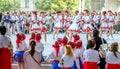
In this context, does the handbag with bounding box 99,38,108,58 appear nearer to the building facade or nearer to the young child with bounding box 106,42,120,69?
the young child with bounding box 106,42,120,69

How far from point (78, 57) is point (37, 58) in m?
1.19

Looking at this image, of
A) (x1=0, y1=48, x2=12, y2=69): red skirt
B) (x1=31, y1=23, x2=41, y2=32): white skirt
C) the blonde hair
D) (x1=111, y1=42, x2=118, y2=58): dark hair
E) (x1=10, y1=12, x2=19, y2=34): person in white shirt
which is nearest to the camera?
the blonde hair

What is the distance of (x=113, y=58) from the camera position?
813 cm

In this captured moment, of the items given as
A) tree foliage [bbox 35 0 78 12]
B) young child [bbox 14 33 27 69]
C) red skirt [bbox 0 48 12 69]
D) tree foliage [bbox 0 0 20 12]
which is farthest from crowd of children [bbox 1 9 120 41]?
tree foliage [bbox 35 0 78 12]

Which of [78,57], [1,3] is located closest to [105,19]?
[78,57]

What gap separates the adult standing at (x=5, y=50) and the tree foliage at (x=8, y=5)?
23204 millimetres

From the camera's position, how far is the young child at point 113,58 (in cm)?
806

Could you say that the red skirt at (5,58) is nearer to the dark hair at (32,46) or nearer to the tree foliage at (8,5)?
the dark hair at (32,46)

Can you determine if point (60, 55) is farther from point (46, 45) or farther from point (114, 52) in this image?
point (46, 45)

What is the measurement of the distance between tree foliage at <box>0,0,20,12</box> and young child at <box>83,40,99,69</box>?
79.3 feet

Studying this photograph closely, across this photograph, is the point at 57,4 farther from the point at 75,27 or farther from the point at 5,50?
the point at 5,50

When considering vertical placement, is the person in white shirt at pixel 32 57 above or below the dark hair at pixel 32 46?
below

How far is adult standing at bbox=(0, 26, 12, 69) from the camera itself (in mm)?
8564

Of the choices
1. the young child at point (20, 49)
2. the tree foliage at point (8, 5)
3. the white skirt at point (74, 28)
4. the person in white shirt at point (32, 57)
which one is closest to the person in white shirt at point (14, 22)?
the white skirt at point (74, 28)
